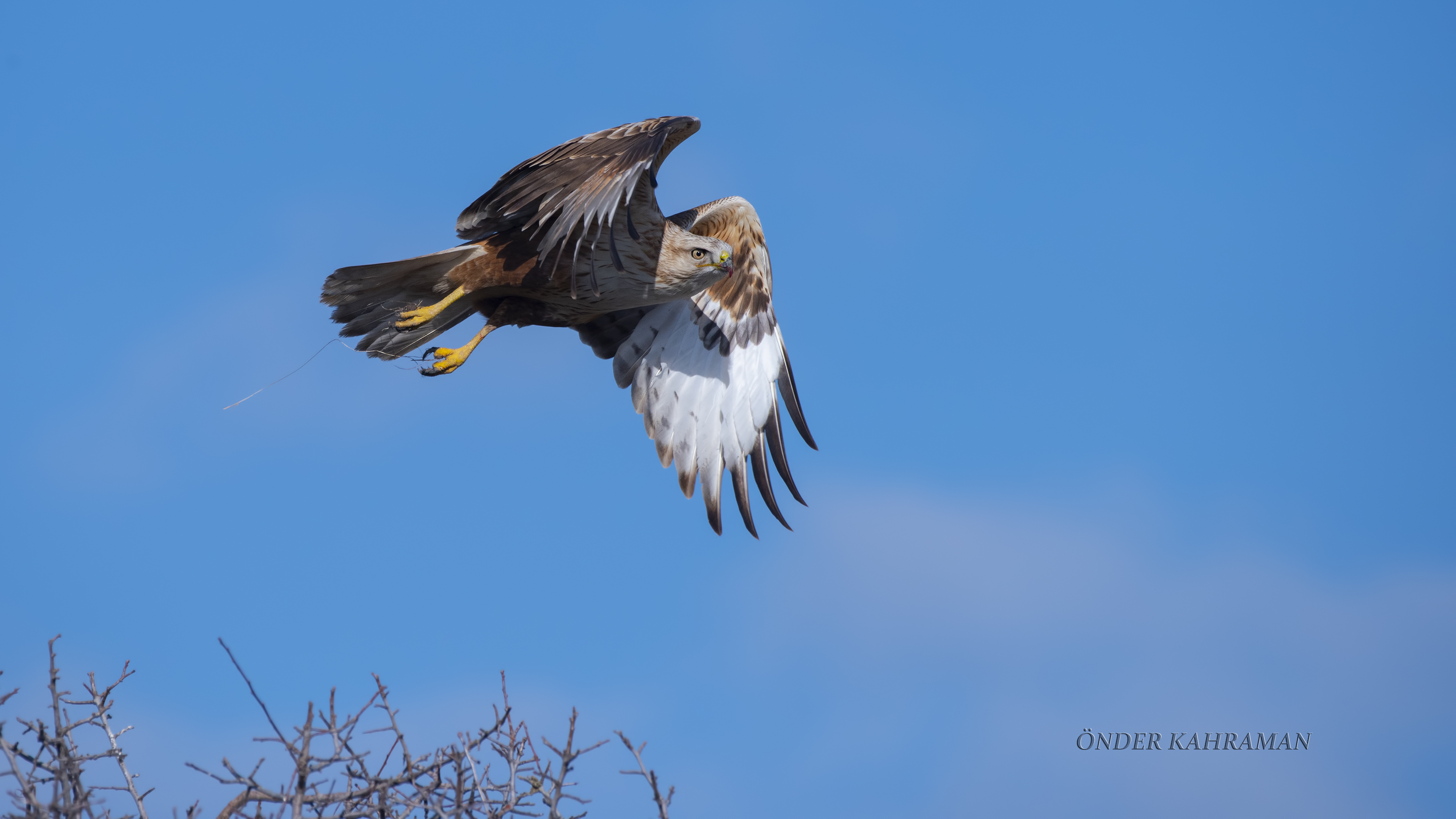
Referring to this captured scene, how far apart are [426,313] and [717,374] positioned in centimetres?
253

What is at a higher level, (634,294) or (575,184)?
A: (634,294)

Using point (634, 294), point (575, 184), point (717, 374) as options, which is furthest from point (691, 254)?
point (717, 374)

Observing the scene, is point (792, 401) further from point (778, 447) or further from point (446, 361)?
point (446, 361)

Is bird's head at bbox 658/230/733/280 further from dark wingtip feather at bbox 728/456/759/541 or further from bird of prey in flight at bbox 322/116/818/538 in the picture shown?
dark wingtip feather at bbox 728/456/759/541

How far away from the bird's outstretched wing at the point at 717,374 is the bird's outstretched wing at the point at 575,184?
182 cm

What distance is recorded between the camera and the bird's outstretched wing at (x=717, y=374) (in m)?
8.59

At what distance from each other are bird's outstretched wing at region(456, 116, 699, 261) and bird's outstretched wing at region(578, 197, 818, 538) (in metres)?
1.82

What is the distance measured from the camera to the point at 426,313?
700 cm

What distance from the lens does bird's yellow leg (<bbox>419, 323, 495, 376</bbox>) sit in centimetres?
706

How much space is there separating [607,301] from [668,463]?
1.53 m

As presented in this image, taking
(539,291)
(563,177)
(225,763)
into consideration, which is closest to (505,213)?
(563,177)

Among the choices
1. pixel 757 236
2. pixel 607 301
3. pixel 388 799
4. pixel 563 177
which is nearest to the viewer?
pixel 388 799

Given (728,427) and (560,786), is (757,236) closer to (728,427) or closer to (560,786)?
(728,427)

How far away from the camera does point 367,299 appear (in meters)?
7.06
